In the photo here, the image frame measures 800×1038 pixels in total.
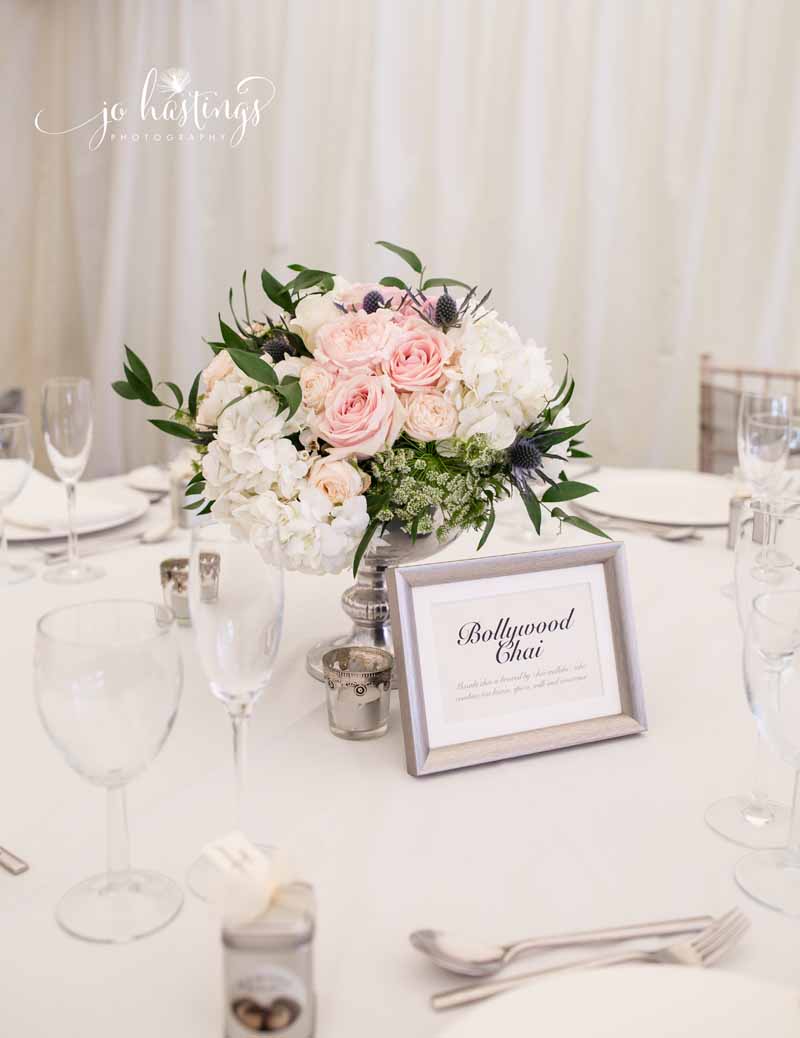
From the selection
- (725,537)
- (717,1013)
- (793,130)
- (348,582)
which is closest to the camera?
(717,1013)

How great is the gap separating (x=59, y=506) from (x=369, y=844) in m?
1.21

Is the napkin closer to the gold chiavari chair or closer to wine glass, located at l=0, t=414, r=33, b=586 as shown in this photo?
wine glass, located at l=0, t=414, r=33, b=586

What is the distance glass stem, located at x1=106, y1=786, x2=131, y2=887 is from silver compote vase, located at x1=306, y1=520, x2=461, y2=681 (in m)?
0.40

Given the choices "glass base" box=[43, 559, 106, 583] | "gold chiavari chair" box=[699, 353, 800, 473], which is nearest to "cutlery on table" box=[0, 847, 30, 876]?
"glass base" box=[43, 559, 106, 583]

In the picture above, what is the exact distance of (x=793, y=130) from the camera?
9.91 feet

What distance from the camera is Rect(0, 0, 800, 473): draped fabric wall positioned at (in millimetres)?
3186

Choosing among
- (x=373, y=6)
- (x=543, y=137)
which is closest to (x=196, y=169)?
(x=373, y=6)

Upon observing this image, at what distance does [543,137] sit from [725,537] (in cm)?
214

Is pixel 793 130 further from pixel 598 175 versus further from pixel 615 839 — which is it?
pixel 615 839

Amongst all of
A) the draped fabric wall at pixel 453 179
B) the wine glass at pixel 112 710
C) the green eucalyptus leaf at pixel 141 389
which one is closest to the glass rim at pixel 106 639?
the wine glass at pixel 112 710

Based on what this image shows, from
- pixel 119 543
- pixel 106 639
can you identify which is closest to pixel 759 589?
pixel 106 639

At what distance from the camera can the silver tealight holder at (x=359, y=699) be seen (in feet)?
3.38

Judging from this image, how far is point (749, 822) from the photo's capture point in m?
0.90

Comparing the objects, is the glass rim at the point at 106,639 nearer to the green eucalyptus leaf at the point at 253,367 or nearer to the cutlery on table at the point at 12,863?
the cutlery on table at the point at 12,863
